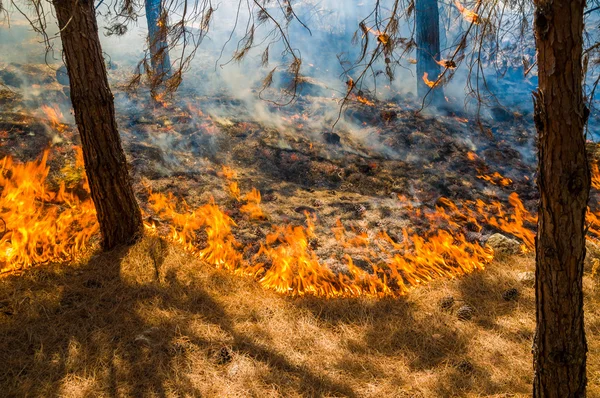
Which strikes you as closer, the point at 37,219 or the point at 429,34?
the point at 37,219

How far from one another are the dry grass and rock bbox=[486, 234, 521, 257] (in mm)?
430

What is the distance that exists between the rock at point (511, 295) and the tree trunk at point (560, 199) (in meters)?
1.78

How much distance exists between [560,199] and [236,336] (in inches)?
99.6

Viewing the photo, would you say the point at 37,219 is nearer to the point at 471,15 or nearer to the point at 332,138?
the point at 471,15

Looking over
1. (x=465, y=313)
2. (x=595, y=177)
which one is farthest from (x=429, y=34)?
(x=465, y=313)

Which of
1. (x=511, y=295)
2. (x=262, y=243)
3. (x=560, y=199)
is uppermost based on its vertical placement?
(x=560, y=199)

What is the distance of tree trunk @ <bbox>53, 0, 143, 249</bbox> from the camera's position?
3.89 meters

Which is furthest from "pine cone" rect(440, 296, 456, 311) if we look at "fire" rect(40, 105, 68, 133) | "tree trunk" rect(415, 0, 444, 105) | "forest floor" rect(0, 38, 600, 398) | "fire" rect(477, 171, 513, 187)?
"tree trunk" rect(415, 0, 444, 105)

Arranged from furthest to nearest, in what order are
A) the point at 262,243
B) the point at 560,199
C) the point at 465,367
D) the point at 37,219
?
the point at 262,243 → the point at 37,219 → the point at 465,367 → the point at 560,199

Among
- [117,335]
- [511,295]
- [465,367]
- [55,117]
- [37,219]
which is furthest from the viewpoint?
[55,117]

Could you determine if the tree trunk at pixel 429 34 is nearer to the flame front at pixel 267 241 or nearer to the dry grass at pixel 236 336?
the flame front at pixel 267 241

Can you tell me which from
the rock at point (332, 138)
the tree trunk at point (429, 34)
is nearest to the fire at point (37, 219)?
the rock at point (332, 138)

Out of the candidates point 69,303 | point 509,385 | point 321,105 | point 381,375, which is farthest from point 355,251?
point 321,105

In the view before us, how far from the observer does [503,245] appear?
4.77 meters
